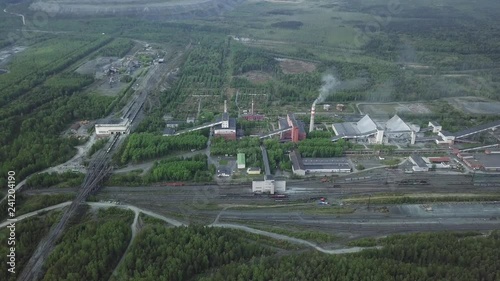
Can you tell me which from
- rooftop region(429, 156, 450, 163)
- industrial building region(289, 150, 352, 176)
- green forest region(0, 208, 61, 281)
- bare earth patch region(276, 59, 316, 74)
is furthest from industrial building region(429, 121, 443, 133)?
green forest region(0, 208, 61, 281)

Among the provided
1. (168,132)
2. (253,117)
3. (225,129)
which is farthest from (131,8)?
(225,129)

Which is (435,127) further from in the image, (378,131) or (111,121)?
(111,121)

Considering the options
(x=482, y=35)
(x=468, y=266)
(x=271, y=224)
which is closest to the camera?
(x=468, y=266)

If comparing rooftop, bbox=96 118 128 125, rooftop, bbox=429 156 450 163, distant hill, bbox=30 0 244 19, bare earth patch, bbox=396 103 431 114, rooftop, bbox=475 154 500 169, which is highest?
distant hill, bbox=30 0 244 19

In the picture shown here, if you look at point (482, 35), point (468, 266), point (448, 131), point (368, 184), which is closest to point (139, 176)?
point (368, 184)

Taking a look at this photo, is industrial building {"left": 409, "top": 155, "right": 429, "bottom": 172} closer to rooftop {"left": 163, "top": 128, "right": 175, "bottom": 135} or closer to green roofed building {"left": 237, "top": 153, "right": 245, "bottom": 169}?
green roofed building {"left": 237, "top": 153, "right": 245, "bottom": 169}

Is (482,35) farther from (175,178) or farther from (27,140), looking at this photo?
(27,140)
